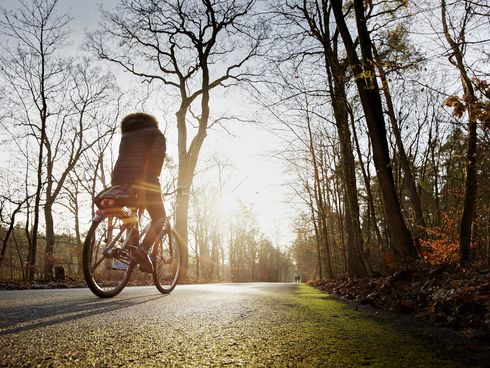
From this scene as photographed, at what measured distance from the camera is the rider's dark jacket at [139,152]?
12.9ft

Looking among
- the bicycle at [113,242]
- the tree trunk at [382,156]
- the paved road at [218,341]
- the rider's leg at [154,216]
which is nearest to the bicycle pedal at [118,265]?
the bicycle at [113,242]

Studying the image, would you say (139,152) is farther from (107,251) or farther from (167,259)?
(167,259)

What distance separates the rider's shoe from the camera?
3.92m

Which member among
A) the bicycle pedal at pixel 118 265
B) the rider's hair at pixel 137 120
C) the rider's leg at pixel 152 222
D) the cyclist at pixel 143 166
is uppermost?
the rider's hair at pixel 137 120

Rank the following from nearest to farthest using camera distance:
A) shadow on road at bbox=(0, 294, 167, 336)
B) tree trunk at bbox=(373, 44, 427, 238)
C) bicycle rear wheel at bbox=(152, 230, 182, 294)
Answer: shadow on road at bbox=(0, 294, 167, 336) < bicycle rear wheel at bbox=(152, 230, 182, 294) < tree trunk at bbox=(373, 44, 427, 238)

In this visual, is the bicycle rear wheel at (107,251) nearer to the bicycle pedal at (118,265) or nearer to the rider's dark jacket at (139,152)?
the bicycle pedal at (118,265)

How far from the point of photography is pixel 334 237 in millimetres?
30375

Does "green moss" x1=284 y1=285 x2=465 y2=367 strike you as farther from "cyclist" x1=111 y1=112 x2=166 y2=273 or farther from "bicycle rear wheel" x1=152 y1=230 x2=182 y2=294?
"bicycle rear wheel" x1=152 y1=230 x2=182 y2=294

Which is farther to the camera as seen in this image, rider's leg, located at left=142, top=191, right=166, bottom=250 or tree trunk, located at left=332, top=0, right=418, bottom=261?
tree trunk, located at left=332, top=0, right=418, bottom=261

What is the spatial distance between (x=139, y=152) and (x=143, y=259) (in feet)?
4.30

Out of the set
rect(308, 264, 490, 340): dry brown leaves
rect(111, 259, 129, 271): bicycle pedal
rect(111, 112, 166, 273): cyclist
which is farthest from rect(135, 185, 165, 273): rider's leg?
rect(308, 264, 490, 340): dry brown leaves

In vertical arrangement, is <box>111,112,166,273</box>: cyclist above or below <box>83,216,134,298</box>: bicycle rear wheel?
above

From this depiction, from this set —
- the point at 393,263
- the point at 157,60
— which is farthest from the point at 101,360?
the point at 157,60

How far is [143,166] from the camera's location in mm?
4016
